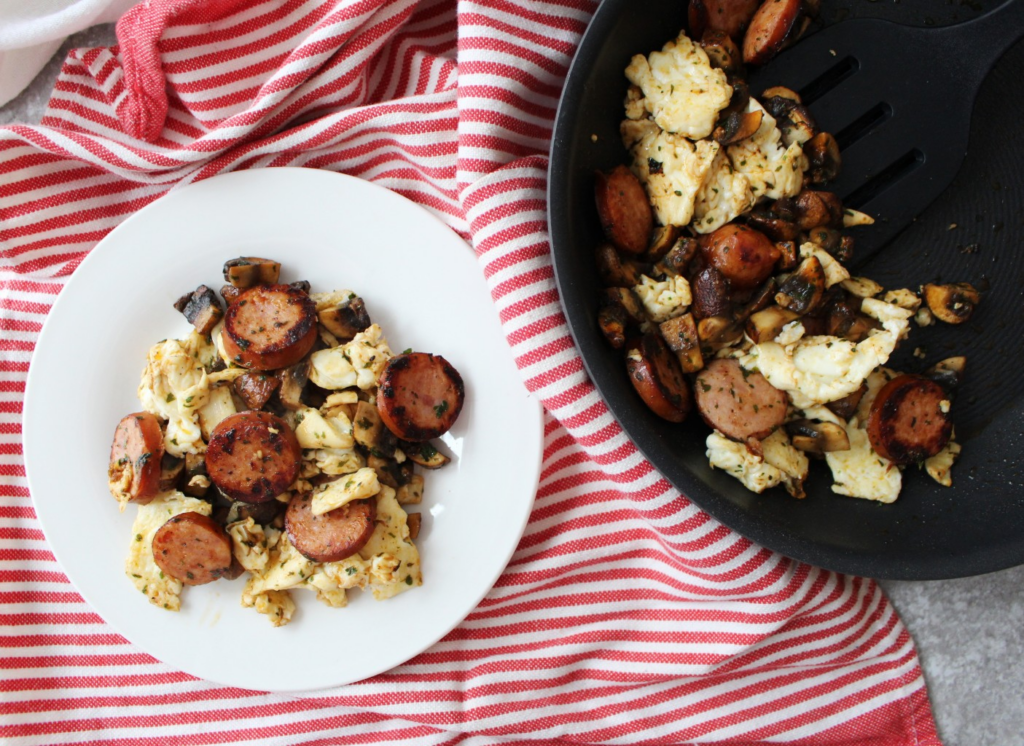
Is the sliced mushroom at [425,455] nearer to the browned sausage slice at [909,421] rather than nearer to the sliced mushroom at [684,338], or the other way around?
the sliced mushroom at [684,338]

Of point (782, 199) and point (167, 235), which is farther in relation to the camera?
point (167, 235)

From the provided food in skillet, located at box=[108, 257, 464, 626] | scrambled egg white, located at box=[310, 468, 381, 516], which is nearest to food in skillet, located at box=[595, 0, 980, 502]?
food in skillet, located at box=[108, 257, 464, 626]

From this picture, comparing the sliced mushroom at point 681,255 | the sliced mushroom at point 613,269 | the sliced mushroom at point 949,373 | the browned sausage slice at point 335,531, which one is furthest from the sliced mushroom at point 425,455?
the sliced mushroom at point 949,373

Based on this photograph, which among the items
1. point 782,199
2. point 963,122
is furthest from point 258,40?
point 963,122

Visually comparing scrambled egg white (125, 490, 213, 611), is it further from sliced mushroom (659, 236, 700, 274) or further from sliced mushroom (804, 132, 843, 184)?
sliced mushroom (804, 132, 843, 184)

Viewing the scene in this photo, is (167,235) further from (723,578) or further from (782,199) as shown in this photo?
(723,578)
